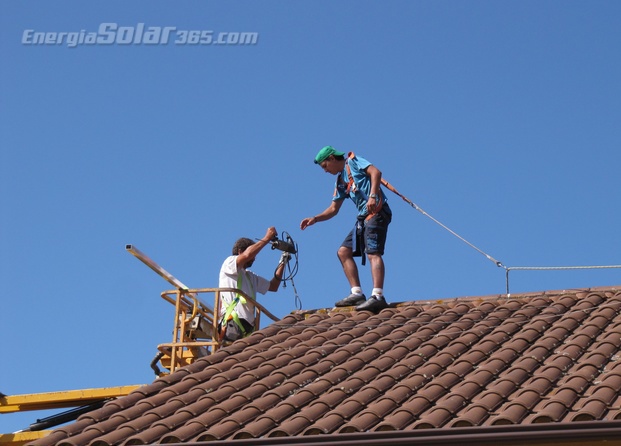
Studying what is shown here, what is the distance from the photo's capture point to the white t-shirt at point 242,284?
499 inches

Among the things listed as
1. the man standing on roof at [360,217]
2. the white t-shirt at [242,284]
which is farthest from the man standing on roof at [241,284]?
the man standing on roof at [360,217]

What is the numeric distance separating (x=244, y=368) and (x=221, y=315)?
222 centimetres

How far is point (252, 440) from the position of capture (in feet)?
28.4

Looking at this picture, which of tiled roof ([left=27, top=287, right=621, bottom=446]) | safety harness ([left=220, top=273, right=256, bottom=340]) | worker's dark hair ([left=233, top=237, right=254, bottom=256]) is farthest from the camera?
worker's dark hair ([left=233, top=237, right=254, bottom=256])

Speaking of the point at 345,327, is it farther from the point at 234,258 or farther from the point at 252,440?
the point at 252,440

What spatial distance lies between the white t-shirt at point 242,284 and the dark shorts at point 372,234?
1361mm

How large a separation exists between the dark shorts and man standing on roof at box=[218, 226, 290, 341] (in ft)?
4.11

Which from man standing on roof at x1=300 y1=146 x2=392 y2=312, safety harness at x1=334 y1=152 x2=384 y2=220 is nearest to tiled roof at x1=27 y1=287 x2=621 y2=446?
man standing on roof at x1=300 y1=146 x2=392 y2=312

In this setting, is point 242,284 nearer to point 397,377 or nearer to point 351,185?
Result: point 351,185

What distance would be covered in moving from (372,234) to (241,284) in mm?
1877

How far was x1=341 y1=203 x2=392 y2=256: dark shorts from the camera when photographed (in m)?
12.1

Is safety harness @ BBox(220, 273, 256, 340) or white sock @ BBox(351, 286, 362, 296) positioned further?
safety harness @ BBox(220, 273, 256, 340)

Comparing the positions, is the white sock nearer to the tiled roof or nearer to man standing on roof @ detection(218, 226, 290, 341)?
the tiled roof

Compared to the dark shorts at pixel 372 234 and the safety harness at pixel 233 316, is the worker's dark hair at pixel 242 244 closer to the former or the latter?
the safety harness at pixel 233 316
